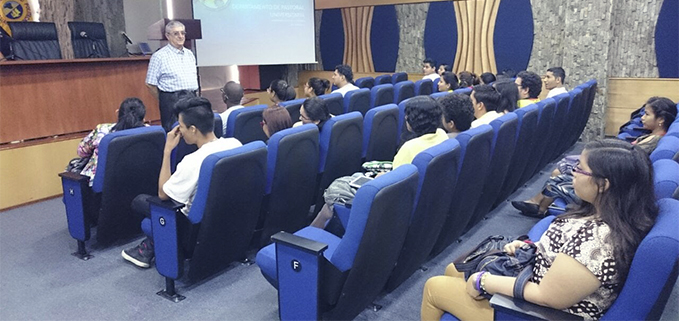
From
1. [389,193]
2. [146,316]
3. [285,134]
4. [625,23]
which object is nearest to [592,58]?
[625,23]

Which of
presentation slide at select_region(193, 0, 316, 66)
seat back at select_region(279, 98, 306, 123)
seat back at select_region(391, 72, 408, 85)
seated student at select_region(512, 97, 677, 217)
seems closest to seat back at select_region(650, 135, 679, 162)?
seated student at select_region(512, 97, 677, 217)

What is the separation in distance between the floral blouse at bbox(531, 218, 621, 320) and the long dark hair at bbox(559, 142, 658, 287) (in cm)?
2

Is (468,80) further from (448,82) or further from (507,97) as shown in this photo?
(507,97)

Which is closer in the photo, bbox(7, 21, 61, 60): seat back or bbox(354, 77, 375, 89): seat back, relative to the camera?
bbox(7, 21, 61, 60): seat back

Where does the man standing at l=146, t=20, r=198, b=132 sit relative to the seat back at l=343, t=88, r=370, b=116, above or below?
above

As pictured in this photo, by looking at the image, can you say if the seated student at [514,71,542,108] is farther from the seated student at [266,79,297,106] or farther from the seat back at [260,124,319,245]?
the seat back at [260,124,319,245]

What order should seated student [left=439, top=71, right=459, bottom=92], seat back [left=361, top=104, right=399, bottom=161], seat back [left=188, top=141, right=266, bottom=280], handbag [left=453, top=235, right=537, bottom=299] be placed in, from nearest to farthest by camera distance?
handbag [left=453, top=235, right=537, bottom=299] < seat back [left=188, top=141, right=266, bottom=280] < seat back [left=361, top=104, right=399, bottom=161] < seated student [left=439, top=71, right=459, bottom=92]

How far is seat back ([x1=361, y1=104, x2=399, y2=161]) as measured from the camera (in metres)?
3.66

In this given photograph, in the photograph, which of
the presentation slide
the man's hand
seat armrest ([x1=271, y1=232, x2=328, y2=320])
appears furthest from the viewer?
the presentation slide

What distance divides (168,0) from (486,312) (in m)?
8.05

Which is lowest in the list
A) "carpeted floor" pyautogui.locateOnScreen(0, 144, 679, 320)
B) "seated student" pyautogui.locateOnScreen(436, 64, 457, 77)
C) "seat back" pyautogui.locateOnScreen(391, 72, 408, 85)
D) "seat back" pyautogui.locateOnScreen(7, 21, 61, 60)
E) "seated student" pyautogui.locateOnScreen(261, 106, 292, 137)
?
"carpeted floor" pyautogui.locateOnScreen(0, 144, 679, 320)

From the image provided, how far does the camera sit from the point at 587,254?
1431 mm

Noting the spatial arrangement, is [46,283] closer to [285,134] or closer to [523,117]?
[285,134]

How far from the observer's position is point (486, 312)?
67.4 inches
